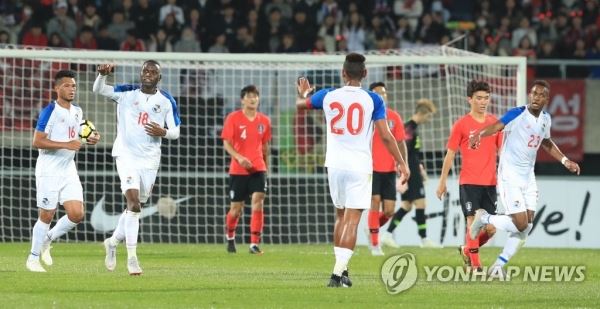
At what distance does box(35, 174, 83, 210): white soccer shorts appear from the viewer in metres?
14.0

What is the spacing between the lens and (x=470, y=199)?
49.8 ft

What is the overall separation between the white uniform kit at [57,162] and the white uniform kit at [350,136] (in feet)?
10.1

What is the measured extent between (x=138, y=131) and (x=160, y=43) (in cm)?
1055

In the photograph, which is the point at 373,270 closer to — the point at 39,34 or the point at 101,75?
the point at 101,75

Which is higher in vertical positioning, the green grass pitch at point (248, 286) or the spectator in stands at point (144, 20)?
the spectator in stands at point (144, 20)

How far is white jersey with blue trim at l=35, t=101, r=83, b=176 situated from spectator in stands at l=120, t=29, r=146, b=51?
980 cm

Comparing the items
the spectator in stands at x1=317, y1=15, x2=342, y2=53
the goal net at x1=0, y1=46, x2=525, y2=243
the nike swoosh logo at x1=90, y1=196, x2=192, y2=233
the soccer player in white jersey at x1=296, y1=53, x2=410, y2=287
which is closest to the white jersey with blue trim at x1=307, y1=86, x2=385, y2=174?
the soccer player in white jersey at x1=296, y1=53, x2=410, y2=287

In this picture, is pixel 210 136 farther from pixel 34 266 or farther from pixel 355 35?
pixel 34 266

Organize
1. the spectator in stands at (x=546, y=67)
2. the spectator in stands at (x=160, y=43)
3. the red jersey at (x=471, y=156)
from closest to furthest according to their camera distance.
Result: the red jersey at (x=471, y=156)
the spectator in stands at (x=160, y=43)
the spectator in stands at (x=546, y=67)

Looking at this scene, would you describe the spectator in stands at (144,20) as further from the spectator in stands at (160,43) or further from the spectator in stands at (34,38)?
the spectator in stands at (34,38)

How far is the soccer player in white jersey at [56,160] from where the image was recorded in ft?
45.6

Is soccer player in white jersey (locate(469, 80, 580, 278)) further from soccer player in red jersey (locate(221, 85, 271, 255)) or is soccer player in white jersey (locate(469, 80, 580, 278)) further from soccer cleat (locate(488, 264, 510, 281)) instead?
soccer player in red jersey (locate(221, 85, 271, 255))

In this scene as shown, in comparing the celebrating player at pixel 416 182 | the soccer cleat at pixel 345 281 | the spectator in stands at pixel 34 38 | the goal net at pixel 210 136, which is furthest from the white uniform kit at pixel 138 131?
the spectator in stands at pixel 34 38

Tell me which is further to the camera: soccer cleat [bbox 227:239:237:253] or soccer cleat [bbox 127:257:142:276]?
soccer cleat [bbox 227:239:237:253]
